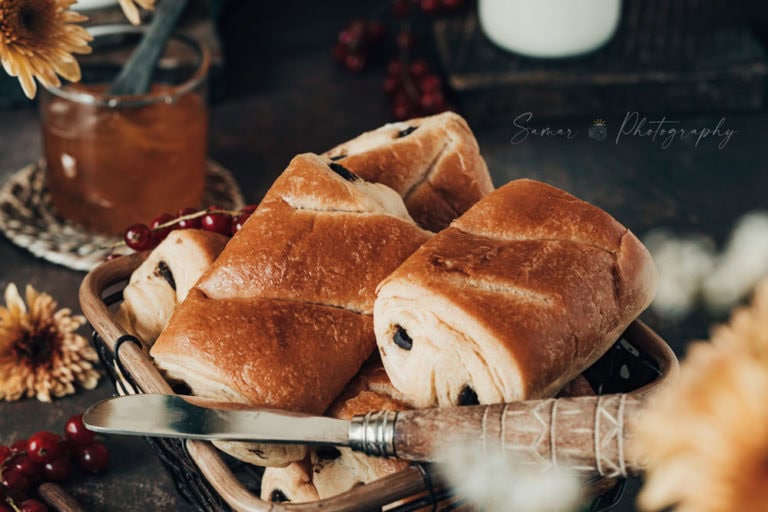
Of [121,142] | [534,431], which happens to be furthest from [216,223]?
[534,431]

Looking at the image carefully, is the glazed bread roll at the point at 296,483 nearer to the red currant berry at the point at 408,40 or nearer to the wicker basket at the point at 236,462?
the wicker basket at the point at 236,462

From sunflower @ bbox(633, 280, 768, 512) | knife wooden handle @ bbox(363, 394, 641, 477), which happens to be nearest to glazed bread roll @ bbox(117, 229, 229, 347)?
knife wooden handle @ bbox(363, 394, 641, 477)

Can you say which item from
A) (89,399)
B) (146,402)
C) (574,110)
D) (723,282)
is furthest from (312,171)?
(574,110)

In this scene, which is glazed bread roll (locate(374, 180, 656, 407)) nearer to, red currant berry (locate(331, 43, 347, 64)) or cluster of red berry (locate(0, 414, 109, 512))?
cluster of red berry (locate(0, 414, 109, 512))

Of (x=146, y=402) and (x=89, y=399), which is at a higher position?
(x=146, y=402)

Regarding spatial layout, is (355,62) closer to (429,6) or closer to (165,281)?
(429,6)

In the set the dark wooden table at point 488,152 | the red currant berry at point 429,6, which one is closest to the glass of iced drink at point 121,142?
the dark wooden table at point 488,152

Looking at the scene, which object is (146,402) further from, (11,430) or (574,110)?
(574,110)
